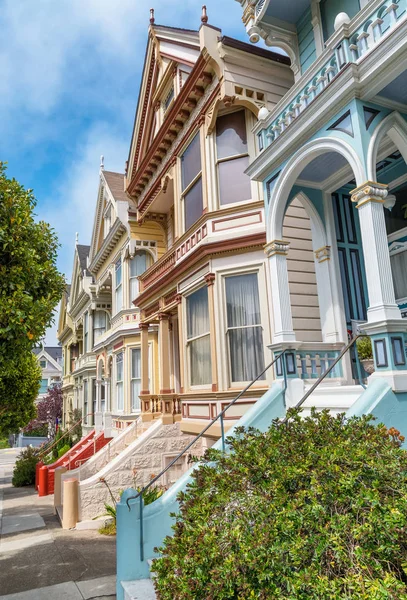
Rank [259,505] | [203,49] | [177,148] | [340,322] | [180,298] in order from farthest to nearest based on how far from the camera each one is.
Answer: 1. [177,148]
2. [180,298]
3. [203,49]
4. [340,322]
5. [259,505]

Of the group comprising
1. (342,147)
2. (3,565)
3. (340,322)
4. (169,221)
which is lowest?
(3,565)

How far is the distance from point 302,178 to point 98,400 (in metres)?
18.0

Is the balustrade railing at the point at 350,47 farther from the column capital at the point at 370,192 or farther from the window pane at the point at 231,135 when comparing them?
the window pane at the point at 231,135

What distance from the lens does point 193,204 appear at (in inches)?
448

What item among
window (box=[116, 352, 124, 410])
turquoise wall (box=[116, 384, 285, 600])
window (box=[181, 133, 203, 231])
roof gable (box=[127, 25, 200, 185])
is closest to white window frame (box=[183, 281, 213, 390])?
window (box=[181, 133, 203, 231])

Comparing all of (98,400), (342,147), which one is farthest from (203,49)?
(98,400)

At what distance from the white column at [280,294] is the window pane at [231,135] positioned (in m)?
3.61

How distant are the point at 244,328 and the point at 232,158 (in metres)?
4.02

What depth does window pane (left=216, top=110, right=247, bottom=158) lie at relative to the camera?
10.2 meters

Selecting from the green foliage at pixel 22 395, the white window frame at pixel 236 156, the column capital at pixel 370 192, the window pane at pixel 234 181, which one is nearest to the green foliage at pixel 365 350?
the column capital at pixel 370 192

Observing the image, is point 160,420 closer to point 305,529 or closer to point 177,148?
point 177,148

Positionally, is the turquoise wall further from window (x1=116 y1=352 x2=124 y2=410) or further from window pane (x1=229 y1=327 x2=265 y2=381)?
window (x1=116 y1=352 x2=124 y2=410)

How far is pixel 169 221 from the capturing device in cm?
1562

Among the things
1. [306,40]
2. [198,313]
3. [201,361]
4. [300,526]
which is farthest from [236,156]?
[300,526]
